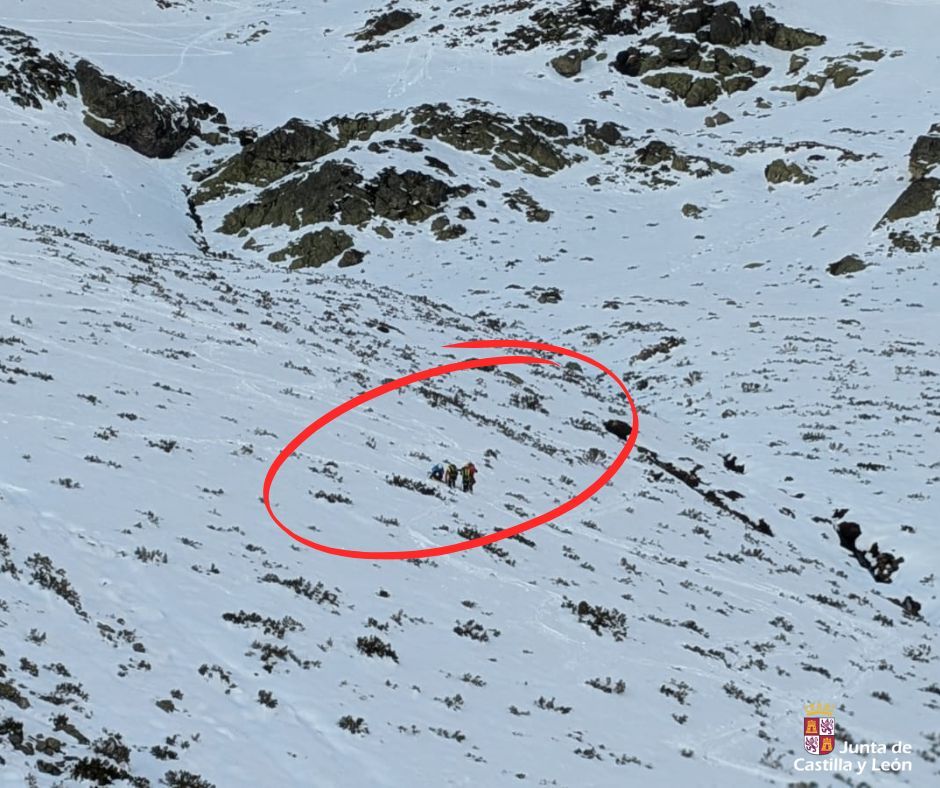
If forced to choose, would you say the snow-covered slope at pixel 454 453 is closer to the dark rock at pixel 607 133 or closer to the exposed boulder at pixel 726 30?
the dark rock at pixel 607 133

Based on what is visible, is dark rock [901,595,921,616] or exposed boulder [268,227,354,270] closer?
dark rock [901,595,921,616]

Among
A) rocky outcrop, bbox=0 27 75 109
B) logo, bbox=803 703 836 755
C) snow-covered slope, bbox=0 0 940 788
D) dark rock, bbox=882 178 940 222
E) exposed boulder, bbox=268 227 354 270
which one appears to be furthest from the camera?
rocky outcrop, bbox=0 27 75 109

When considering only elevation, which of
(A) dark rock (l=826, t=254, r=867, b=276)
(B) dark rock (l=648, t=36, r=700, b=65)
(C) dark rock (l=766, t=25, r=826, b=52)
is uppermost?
(C) dark rock (l=766, t=25, r=826, b=52)

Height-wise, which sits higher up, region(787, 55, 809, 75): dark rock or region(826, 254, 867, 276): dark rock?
region(787, 55, 809, 75): dark rock

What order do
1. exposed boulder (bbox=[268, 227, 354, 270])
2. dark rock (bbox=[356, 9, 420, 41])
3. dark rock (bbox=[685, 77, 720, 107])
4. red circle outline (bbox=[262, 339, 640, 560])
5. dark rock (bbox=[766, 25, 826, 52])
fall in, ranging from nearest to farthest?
red circle outline (bbox=[262, 339, 640, 560]) → exposed boulder (bbox=[268, 227, 354, 270]) → dark rock (bbox=[685, 77, 720, 107]) → dark rock (bbox=[766, 25, 826, 52]) → dark rock (bbox=[356, 9, 420, 41])

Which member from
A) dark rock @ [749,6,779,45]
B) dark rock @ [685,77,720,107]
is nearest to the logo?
dark rock @ [685,77,720,107]

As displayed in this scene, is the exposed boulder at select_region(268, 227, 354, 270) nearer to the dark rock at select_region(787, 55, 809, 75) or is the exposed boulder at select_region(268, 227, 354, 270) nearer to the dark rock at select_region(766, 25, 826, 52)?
the dark rock at select_region(787, 55, 809, 75)
